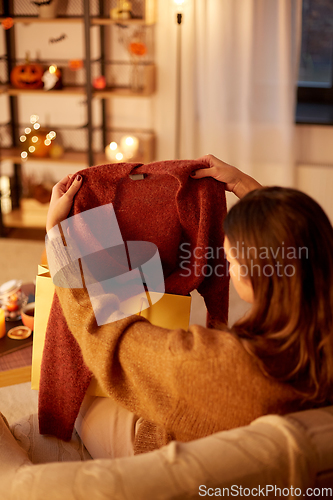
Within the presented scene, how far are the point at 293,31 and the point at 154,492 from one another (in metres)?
2.77

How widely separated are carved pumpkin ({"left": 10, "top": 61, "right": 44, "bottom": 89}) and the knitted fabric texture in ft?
6.75

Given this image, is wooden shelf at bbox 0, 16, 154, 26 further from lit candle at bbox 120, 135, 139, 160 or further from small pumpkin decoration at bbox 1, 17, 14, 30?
lit candle at bbox 120, 135, 139, 160

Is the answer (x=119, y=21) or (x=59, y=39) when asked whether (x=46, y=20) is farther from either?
(x=119, y=21)

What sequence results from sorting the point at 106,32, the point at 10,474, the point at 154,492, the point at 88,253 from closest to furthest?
the point at 154,492 < the point at 10,474 < the point at 88,253 < the point at 106,32

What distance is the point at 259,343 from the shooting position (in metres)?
0.76

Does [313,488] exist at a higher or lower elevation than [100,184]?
lower

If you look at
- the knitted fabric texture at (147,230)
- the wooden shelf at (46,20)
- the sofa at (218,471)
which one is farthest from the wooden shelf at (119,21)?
the sofa at (218,471)

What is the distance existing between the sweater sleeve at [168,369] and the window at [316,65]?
2508 millimetres

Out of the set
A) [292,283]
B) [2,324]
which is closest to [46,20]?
[2,324]

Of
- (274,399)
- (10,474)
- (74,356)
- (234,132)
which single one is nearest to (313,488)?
(274,399)

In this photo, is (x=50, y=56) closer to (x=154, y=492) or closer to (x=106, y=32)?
(x=106, y=32)

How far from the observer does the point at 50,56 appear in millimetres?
3043

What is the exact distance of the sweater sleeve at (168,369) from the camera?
743mm

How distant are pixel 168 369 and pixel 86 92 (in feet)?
7.62
